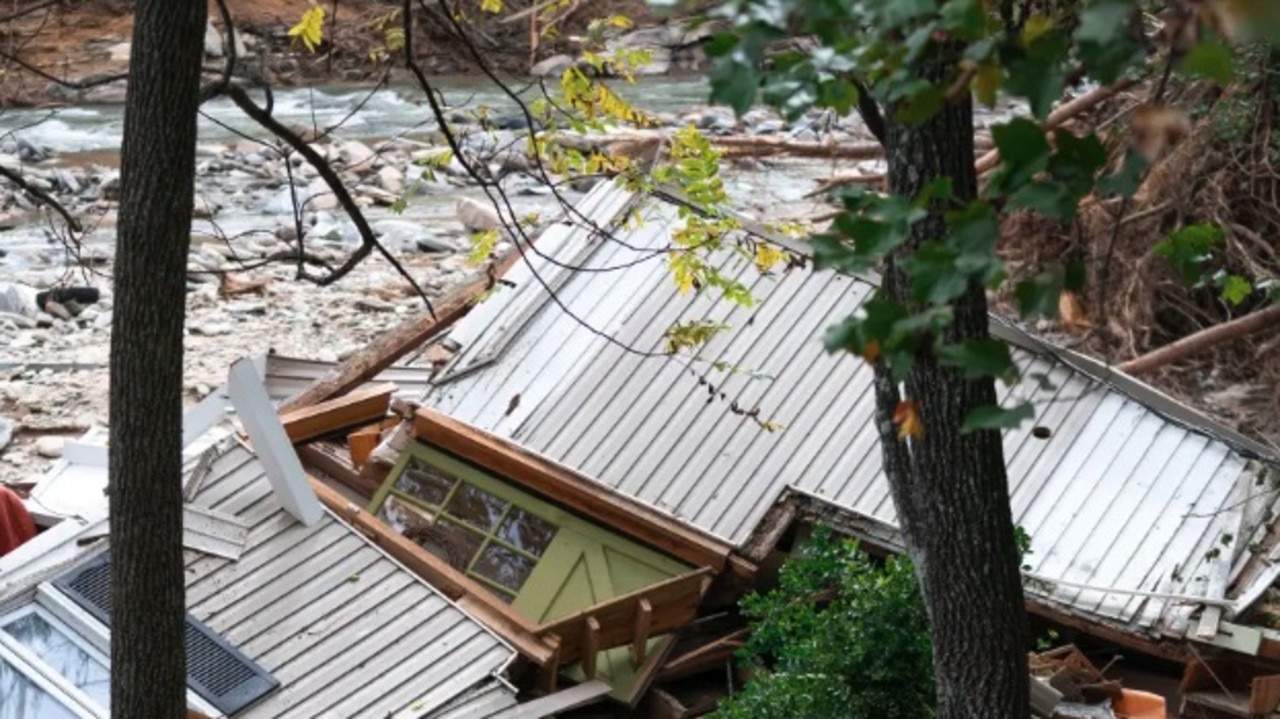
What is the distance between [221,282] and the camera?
63.8 ft

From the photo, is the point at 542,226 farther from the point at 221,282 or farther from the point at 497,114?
the point at 497,114

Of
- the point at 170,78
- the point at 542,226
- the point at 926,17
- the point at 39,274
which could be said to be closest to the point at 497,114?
the point at 39,274

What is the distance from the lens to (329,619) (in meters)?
9.29

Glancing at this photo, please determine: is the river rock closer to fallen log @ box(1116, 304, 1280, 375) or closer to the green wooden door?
the green wooden door

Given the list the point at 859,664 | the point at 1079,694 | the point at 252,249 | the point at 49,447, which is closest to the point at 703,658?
the point at 1079,694

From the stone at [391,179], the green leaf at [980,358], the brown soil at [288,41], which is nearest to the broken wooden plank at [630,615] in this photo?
the green leaf at [980,358]

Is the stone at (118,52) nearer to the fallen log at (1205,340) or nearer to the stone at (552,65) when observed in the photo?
the stone at (552,65)

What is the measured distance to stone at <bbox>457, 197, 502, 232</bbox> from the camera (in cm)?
2236

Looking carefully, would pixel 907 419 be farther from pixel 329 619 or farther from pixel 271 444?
pixel 271 444

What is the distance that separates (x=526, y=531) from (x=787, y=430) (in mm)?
1678

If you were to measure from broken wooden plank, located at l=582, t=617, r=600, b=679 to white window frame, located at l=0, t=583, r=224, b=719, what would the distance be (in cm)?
187

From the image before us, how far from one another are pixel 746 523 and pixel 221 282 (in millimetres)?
10715

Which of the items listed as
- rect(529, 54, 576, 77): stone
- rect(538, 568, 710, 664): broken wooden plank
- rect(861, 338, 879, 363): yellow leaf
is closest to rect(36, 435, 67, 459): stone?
rect(538, 568, 710, 664): broken wooden plank

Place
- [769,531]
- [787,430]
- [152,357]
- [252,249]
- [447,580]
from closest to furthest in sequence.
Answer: [152,357]
[447,580]
[769,531]
[787,430]
[252,249]
